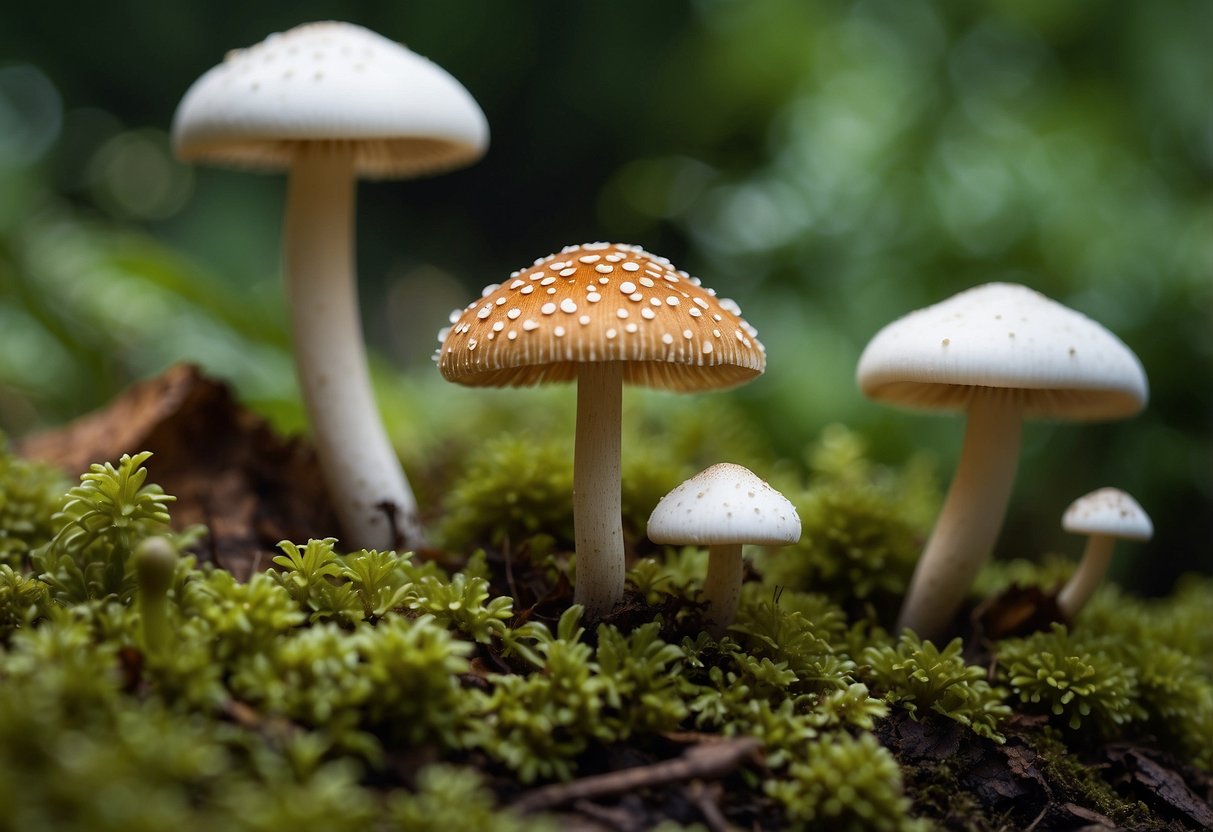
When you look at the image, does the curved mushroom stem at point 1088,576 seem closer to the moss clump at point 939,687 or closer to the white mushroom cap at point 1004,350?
the white mushroom cap at point 1004,350

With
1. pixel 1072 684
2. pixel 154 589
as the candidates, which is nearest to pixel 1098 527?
pixel 1072 684

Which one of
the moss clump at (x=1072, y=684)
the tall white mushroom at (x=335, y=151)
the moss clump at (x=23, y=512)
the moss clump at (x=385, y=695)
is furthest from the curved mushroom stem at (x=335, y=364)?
the moss clump at (x=1072, y=684)

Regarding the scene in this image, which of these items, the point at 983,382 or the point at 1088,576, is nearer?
the point at 983,382

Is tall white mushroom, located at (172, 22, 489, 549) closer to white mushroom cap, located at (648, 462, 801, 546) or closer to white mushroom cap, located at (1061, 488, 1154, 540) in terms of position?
white mushroom cap, located at (648, 462, 801, 546)

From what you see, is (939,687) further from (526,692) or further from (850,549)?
(526,692)

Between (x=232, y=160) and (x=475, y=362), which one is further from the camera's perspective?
(x=232, y=160)

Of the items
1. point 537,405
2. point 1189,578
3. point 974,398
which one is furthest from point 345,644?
point 1189,578

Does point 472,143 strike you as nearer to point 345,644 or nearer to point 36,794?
point 345,644
